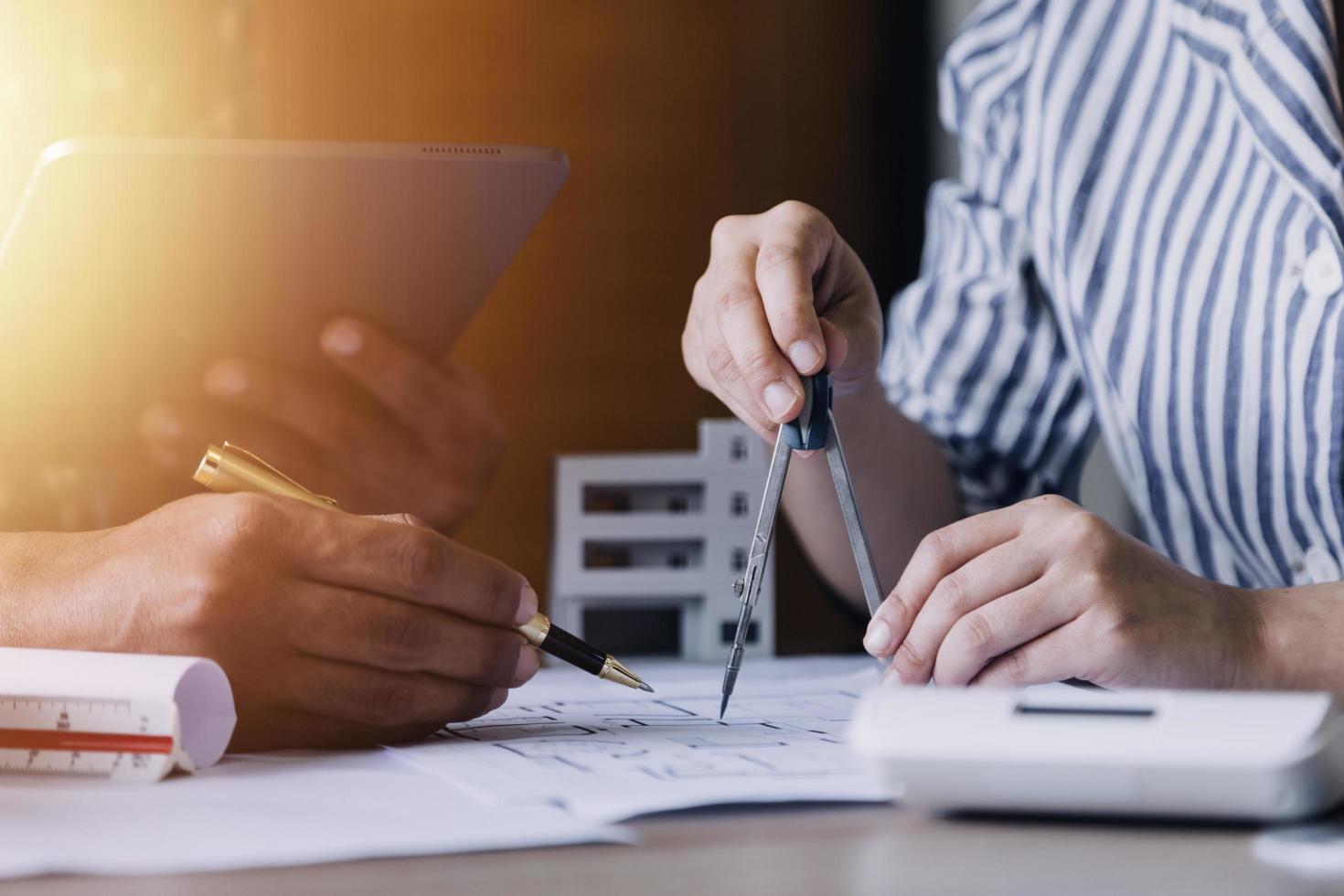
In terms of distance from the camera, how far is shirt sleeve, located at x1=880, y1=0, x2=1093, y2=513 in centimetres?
118

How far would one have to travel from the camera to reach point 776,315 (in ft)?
2.23

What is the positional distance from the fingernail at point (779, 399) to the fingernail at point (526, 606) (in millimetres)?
166

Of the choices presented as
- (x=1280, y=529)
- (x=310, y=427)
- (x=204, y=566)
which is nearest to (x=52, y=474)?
(x=310, y=427)

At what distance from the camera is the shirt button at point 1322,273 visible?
0.92 metres

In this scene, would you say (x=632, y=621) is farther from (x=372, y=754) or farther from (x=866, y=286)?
(x=372, y=754)

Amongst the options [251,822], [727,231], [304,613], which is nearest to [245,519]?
[304,613]

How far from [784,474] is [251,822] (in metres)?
0.33

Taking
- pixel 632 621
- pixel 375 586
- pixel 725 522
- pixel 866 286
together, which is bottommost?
pixel 632 621

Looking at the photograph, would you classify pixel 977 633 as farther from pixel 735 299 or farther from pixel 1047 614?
pixel 735 299

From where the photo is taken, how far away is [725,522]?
1138mm

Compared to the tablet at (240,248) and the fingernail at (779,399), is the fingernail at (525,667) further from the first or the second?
the tablet at (240,248)

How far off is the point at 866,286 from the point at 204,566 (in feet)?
1.60

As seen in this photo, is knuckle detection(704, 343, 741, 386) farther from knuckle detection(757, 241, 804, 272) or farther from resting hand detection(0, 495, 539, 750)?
resting hand detection(0, 495, 539, 750)

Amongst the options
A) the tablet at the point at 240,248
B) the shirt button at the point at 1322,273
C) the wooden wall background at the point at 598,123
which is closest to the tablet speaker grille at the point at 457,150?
the tablet at the point at 240,248
